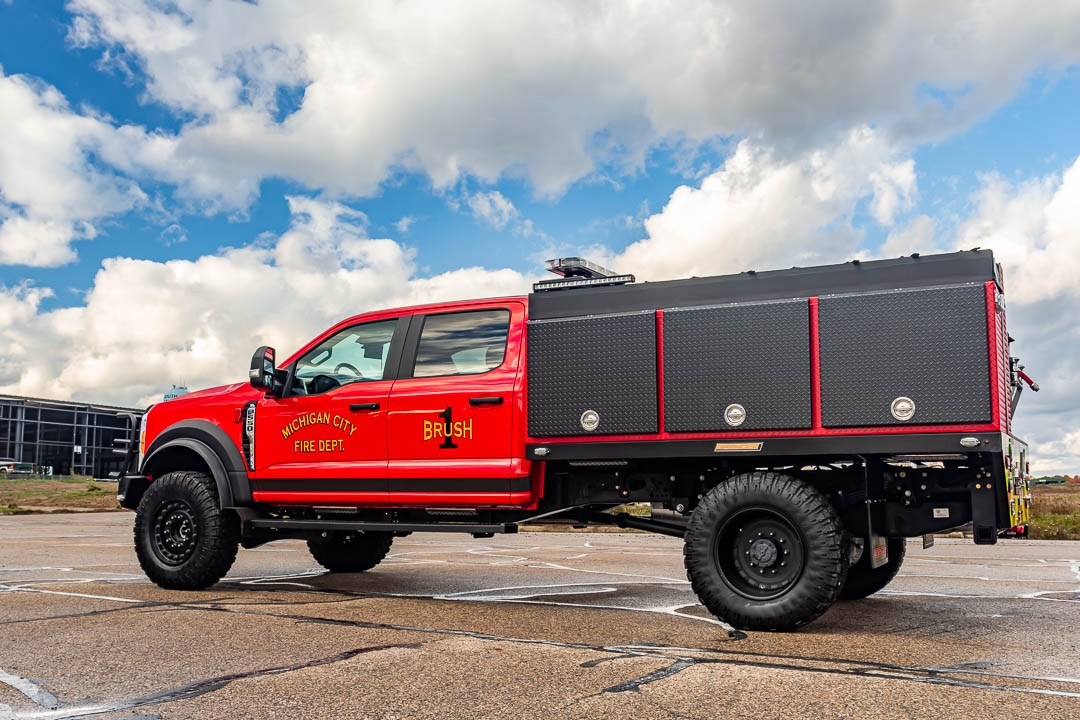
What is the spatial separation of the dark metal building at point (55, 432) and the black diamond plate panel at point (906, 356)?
71.7 meters

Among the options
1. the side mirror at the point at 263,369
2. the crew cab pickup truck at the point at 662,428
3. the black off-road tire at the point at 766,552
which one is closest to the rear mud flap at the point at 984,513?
the crew cab pickup truck at the point at 662,428

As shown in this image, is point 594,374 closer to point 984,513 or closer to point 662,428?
point 662,428

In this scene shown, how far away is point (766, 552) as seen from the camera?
19.7 feet

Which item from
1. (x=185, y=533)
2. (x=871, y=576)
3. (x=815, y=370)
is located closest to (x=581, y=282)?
(x=815, y=370)

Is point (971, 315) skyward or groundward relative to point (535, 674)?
skyward

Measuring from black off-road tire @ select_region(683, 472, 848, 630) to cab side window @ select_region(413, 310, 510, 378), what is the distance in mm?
1998

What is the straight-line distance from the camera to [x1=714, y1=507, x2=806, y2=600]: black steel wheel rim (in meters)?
5.90

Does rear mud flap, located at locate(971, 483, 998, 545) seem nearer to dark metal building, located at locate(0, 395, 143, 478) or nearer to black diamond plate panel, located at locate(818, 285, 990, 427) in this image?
black diamond plate panel, located at locate(818, 285, 990, 427)

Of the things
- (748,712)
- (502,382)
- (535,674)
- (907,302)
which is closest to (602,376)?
(502,382)

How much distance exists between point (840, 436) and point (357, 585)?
4.52 meters

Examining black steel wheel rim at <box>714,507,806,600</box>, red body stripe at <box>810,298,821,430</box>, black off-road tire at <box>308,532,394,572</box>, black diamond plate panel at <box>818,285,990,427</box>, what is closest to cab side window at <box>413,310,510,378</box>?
black steel wheel rim at <box>714,507,806,600</box>

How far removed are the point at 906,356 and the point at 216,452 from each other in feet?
18.2

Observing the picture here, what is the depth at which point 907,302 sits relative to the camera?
583 centimetres

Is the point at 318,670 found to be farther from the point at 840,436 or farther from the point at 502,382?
the point at 840,436
